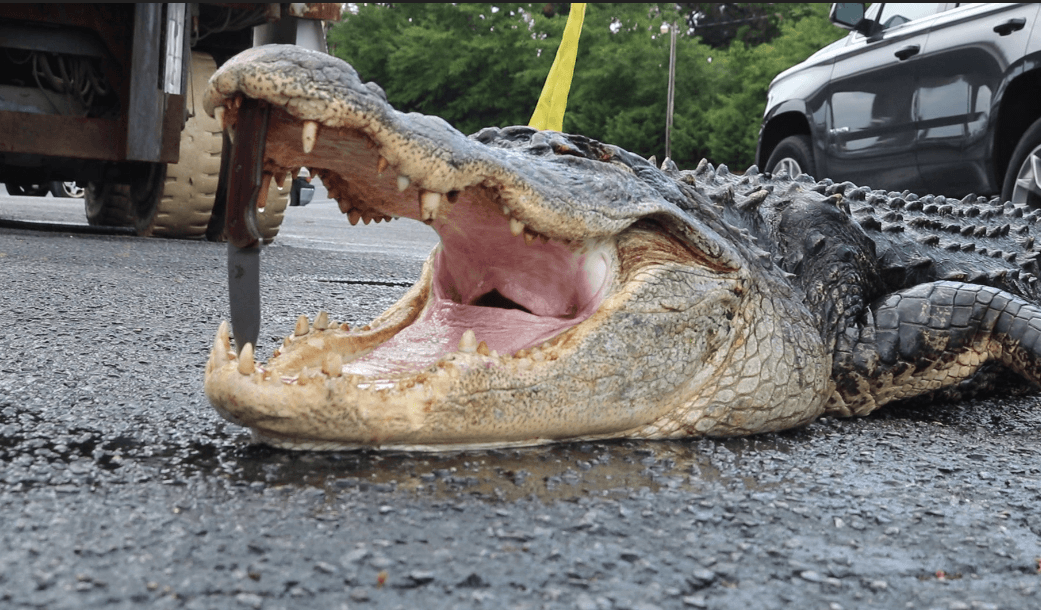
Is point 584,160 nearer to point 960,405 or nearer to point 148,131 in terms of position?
point 960,405

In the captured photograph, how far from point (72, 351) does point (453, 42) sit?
29545 millimetres

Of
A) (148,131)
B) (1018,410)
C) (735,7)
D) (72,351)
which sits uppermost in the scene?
(735,7)

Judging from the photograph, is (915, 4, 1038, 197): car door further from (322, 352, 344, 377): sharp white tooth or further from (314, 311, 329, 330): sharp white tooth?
(322, 352, 344, 377): sharp white tooth

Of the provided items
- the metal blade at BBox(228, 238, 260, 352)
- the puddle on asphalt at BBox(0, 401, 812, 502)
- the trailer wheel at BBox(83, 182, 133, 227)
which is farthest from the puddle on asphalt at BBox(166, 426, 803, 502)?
the trailer wheel at BBox(83, 182, 133, 227)

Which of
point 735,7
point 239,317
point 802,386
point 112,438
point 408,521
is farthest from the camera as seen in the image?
point 735,7

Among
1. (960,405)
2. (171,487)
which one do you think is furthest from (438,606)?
(960,405)

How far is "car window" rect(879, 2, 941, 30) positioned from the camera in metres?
6.10

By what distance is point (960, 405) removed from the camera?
284 centimetres

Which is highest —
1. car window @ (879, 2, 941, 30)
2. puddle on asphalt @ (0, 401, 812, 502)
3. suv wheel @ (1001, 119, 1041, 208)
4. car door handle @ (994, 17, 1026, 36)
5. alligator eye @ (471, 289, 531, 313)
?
car window @ (879, 2, 941, 30)

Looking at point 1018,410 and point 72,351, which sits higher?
point 1018,410

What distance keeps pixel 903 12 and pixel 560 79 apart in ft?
8.15

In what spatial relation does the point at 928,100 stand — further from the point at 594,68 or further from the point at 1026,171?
the point at 594,68

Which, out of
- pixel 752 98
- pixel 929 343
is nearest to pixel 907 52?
pixel 929 343

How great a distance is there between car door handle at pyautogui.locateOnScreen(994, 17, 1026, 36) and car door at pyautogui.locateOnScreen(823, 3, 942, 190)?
69cm
